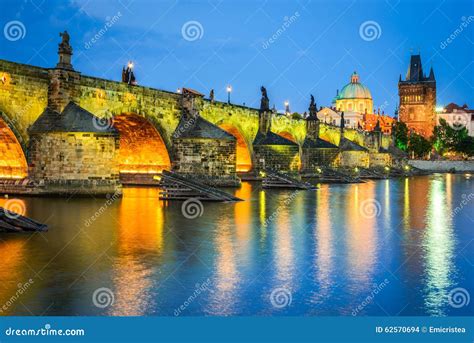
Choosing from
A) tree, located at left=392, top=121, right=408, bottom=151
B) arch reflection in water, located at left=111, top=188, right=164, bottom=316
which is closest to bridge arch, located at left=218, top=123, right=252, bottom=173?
arch reflection in water, located at left=111, top=188, right=164, bottom=316

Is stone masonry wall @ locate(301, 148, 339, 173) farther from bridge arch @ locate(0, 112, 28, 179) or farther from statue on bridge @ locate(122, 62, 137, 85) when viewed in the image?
bridge arch @ locate(0, 112, 28, 179)

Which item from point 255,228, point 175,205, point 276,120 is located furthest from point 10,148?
point 276,120

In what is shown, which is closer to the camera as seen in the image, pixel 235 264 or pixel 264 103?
pixel 235 264

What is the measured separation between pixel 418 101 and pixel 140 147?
112m

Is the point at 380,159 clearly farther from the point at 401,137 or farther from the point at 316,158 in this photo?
the point at 316,158

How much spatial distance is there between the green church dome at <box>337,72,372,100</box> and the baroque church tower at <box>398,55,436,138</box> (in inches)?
488

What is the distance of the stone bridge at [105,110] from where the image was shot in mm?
26219

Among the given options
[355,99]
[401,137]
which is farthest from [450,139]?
[355,99]

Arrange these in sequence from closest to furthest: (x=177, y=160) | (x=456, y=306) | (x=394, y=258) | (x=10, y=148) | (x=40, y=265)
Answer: (x=456, y=306)
(x=40, y=265)
(x=394, y=258)
(x=10, y=148)
(x=177, y=160)

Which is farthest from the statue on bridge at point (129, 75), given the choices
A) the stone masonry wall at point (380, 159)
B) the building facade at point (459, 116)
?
the building facade at point (459, 116)

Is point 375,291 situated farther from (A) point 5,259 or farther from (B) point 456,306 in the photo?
(A) point 5,259

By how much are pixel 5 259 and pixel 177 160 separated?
23.3m

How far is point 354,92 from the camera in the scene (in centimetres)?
15250

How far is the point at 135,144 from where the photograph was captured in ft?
126
